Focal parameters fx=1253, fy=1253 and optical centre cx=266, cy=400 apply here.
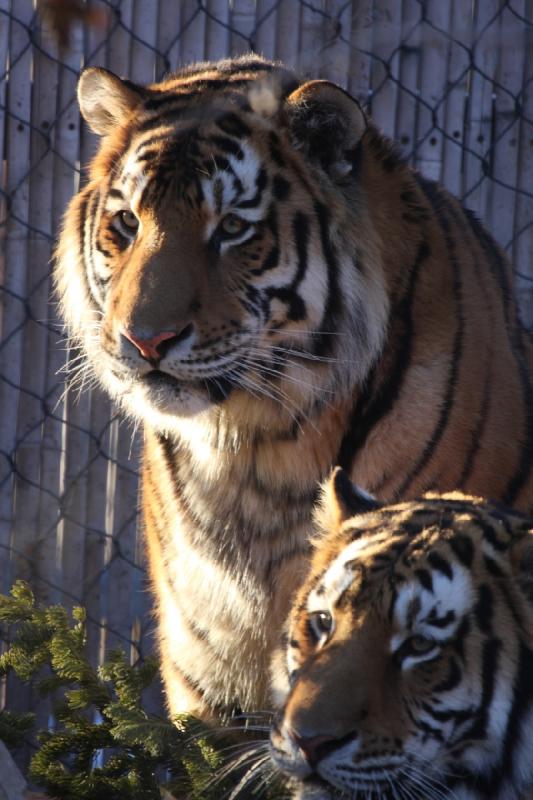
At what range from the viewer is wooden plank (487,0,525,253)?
8.74 feet

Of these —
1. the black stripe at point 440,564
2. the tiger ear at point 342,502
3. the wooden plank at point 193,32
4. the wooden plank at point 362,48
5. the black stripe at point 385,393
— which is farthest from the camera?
the wooden plank at point 193,32

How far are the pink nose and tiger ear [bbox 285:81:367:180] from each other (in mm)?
345

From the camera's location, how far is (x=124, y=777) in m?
1.52

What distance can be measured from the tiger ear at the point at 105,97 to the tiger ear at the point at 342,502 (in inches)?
26.0

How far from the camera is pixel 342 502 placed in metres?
1.41

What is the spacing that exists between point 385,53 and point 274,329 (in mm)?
1195

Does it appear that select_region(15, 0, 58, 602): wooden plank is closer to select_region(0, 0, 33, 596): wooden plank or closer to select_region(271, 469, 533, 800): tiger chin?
select_region(0, 0, 33, 596): wooden plank

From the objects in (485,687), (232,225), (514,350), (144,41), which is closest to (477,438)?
(514,350)

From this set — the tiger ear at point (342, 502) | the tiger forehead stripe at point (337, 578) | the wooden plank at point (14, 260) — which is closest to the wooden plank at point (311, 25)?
the wooden plank at point (14, 260)

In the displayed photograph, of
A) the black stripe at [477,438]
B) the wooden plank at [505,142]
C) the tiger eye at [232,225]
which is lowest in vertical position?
the black stripe at [477,438]

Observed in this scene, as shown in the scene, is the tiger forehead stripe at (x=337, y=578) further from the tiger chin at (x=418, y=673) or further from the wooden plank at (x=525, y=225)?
the wooden plank at (x=525, y=225)

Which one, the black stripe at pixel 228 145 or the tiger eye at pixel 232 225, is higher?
the black stripe at pixel 228 145

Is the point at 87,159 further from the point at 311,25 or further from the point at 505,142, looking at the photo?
the point at 505,142

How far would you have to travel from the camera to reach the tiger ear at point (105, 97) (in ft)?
5.78
